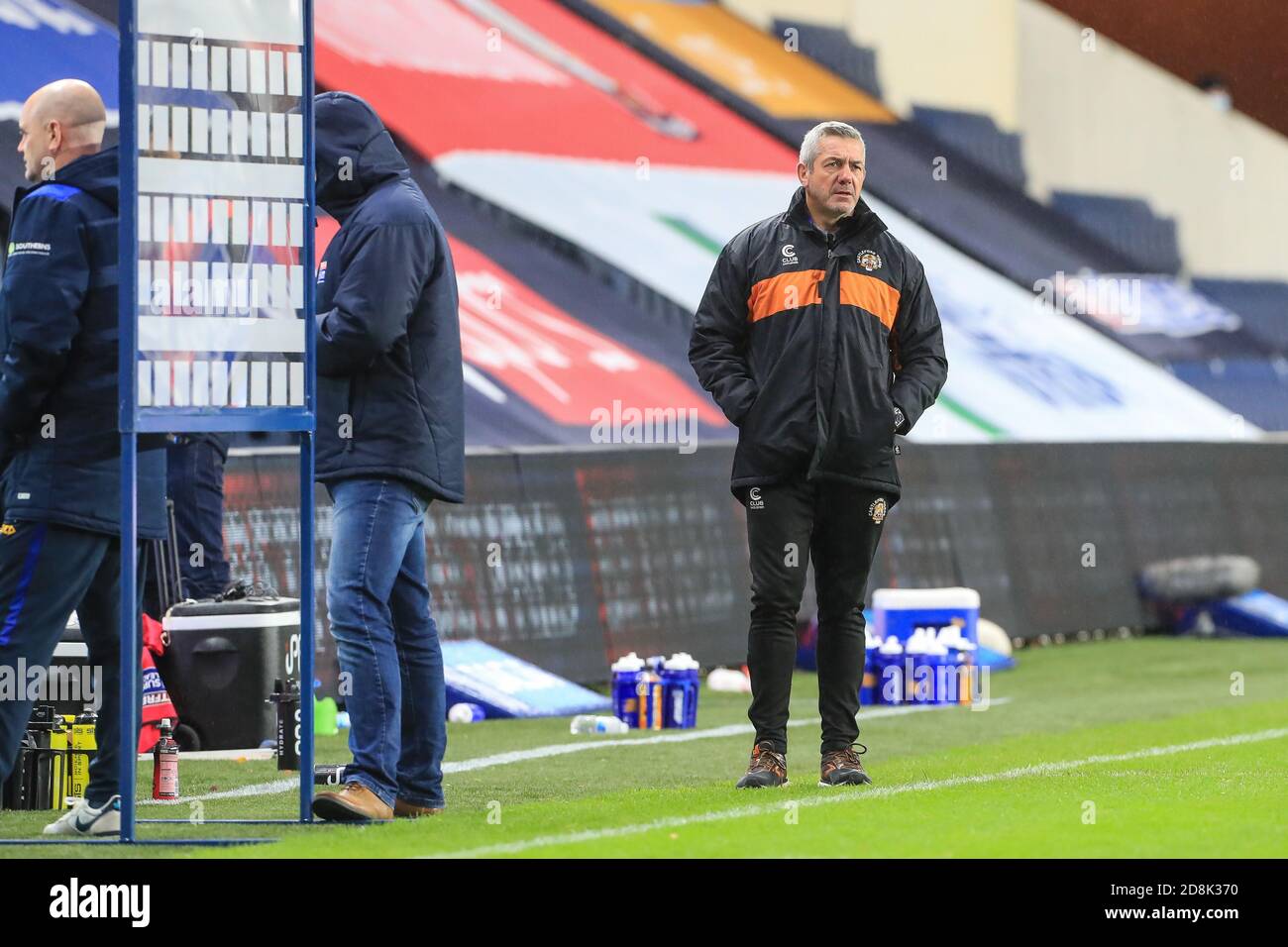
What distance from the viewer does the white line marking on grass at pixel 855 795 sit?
6.57 meters

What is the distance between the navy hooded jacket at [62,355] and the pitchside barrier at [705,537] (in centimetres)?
466

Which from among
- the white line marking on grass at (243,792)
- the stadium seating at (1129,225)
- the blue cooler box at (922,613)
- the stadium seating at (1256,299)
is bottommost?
the white line marking on grass at (243,792)

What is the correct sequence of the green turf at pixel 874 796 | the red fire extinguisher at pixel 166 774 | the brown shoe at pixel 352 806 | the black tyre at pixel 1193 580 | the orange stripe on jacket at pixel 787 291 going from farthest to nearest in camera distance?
the black tyre at pixel 1193 580 < the red fire extinguisher at pixel 166 774 < the orange stripe on jacket at pixel 787 291 < the brown shoe at pixel 352 806 < the green turf at pixel 874 796

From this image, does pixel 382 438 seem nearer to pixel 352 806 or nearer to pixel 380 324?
pixel 380 324

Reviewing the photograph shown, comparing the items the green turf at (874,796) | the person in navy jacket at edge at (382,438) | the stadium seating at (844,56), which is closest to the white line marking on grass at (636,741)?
the green turf at (874,796)

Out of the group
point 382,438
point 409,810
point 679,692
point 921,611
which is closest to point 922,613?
point 921,611

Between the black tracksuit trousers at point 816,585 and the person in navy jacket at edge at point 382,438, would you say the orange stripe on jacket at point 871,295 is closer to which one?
the black tracksuit trousers at point 816,585

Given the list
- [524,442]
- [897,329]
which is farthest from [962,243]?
[897,329]

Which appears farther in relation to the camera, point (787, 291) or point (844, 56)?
point (844, 56)

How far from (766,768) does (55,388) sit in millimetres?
2766

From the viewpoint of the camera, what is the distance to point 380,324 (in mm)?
7203

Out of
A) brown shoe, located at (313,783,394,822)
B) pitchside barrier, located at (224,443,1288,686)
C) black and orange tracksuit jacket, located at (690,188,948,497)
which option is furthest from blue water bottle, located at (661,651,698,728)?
brown shoe, located at (313,783,394,822)

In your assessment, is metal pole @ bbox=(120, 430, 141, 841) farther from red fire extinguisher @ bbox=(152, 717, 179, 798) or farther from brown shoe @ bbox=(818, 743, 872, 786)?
brown shoe @ bbox=(818, 743, 872, 786)
